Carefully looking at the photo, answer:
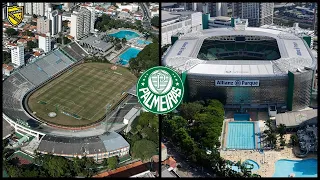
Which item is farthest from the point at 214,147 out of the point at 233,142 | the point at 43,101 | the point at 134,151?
the point at 43,101

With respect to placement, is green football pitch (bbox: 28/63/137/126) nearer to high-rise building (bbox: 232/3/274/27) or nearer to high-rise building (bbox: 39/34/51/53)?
high-rise building (bbox: 39/34/51/53)

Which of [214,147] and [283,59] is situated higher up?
[283,59]

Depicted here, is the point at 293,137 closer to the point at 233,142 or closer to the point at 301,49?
the point at 233,142

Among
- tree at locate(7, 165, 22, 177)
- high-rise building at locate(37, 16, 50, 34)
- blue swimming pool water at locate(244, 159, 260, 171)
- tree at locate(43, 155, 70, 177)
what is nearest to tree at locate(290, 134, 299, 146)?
blue swimming pool water at locate(244, 159, 260, 171)

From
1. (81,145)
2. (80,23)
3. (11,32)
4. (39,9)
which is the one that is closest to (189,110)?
(81,145)

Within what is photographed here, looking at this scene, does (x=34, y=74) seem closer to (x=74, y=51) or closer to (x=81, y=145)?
(x=74, y=51)
